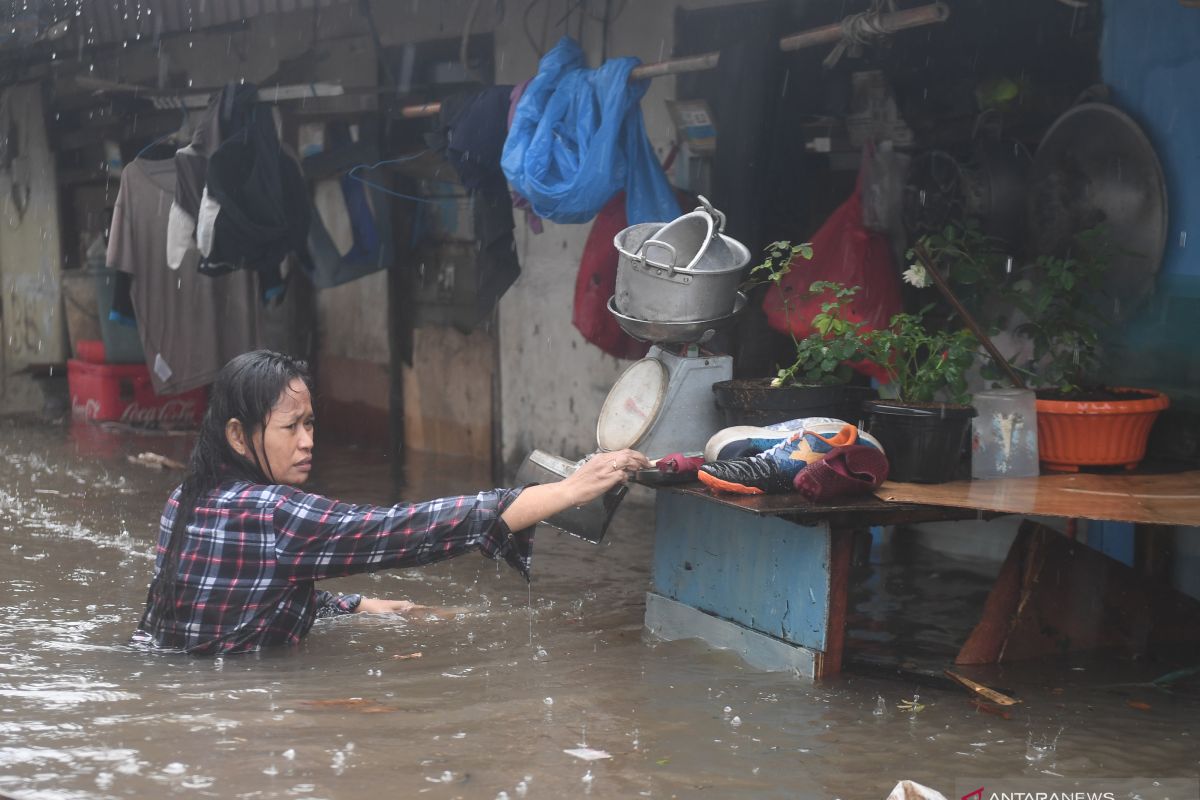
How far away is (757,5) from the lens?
6367 millimetres

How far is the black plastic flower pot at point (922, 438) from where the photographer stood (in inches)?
164

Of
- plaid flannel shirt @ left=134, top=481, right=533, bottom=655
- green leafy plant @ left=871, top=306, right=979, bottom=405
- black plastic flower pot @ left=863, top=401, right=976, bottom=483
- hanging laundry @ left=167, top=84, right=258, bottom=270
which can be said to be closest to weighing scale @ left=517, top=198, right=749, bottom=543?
green leafy plant @ left=871, top=306, right=979, bottom=405

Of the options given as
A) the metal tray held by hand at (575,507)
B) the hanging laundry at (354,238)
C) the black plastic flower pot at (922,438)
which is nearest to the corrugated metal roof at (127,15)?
the hanging laundry at (354,238)

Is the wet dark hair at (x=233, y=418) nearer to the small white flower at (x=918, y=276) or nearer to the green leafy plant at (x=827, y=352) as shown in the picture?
the green leafy plant at (x=827, y=352)

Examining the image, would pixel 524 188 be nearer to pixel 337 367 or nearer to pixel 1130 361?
pixel 1130 361

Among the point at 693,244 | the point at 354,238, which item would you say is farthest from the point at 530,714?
the point at 354,238

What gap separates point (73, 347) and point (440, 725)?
10.0 metres

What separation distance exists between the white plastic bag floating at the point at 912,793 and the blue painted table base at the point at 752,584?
3.86 feet

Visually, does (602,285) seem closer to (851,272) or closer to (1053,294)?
(851,272)

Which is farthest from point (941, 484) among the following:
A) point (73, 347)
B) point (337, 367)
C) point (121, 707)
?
point (73, 347)

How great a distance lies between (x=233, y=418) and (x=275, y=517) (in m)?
0.31

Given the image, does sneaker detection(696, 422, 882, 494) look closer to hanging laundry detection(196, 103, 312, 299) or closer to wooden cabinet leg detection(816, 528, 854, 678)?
wooden cabinet leg detection(816, 528, 854, 678)

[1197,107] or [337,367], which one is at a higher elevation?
[1197,107]

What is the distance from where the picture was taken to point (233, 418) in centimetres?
371
